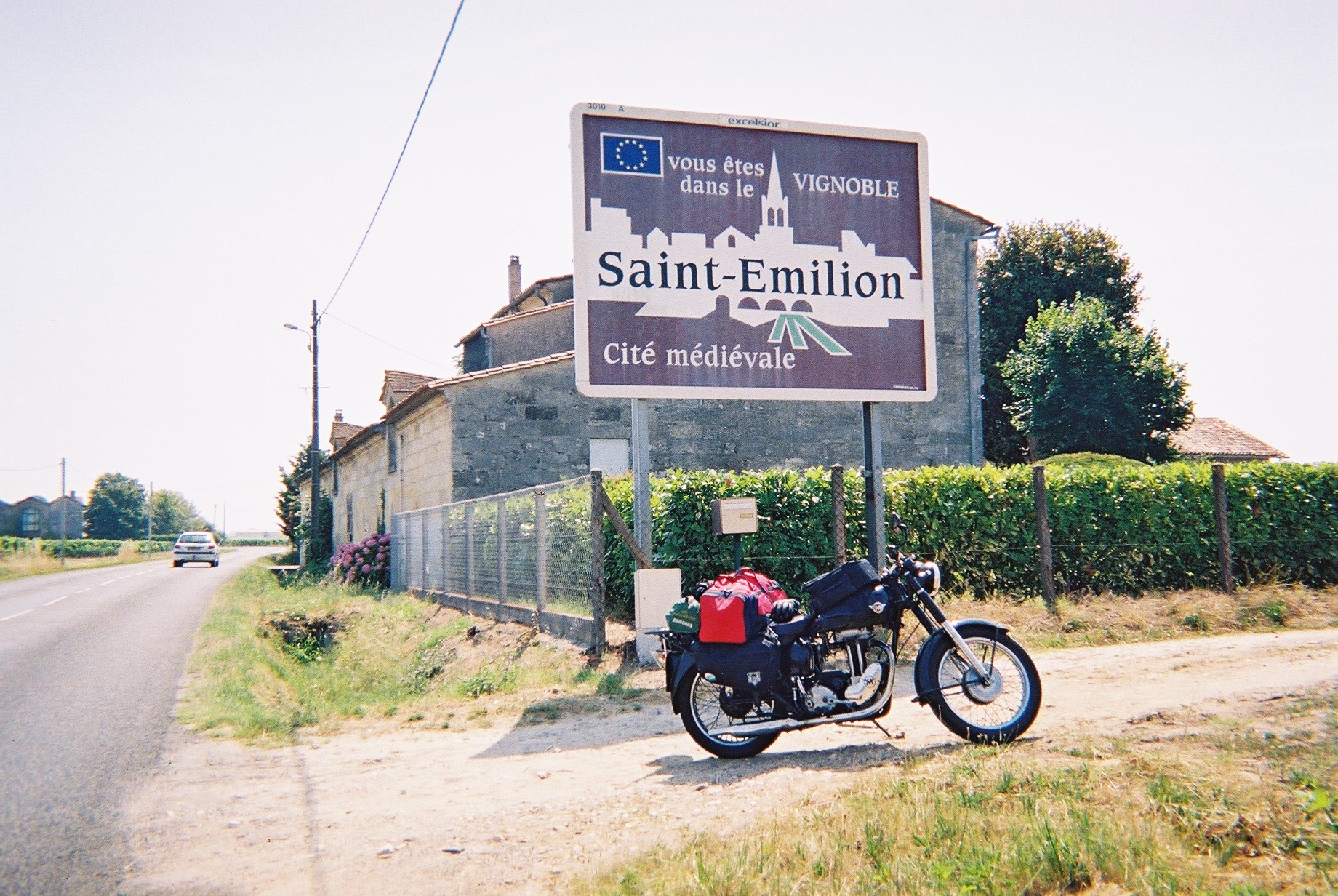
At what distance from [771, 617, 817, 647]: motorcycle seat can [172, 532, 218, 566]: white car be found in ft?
147

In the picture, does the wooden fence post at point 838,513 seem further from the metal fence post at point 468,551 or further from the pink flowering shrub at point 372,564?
the pink flowering shrub at point 372,564

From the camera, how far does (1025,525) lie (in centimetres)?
1244

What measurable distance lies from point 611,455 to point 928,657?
14482 millimetres

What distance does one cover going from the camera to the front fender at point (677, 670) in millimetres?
6125

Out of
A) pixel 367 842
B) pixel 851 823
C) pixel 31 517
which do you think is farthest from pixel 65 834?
pixel 31 517

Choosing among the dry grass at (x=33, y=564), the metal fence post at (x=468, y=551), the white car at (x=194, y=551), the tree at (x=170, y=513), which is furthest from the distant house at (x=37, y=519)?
the metal fence post at (x=468, y=551)

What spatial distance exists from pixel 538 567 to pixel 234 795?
20.0 ft

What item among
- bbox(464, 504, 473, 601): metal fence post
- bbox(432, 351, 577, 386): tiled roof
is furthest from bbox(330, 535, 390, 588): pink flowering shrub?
bbox(464, 504, 473, 601): metal fence post

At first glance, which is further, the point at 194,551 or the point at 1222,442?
the point at 194,551

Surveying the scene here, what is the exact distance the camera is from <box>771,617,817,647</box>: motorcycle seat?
6.00 meters

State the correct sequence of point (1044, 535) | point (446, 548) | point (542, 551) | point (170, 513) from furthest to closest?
point (170, 513) → point (446, 548) → point (1044, 535) → point (542, 551)

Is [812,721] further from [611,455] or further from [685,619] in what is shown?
[611,455]

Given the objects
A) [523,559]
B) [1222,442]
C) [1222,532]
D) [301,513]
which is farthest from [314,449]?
[1222,442]

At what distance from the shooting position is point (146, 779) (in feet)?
19.9
